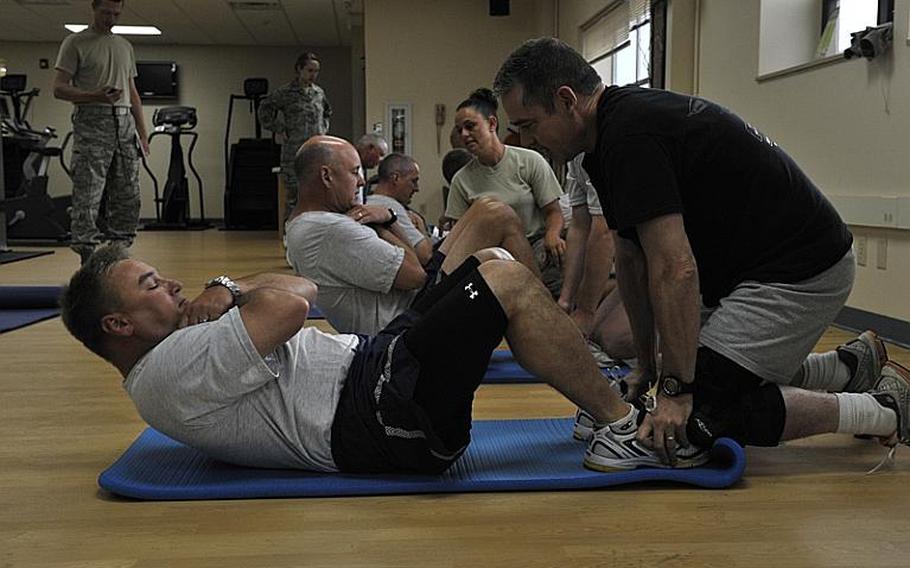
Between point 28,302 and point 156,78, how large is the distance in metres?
9.28

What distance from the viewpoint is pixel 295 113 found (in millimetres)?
7047

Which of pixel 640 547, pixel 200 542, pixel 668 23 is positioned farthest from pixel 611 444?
pixel 668 23

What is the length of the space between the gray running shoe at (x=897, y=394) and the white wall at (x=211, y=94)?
12059 millimetres

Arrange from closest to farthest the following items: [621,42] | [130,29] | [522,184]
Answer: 1. [522,184]
2. [621,42]
3. [130,29]

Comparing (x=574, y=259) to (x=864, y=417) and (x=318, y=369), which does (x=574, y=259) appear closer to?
(x=864, y=417)

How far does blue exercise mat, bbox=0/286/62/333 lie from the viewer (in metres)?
4.24

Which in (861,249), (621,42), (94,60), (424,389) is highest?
(621,42)

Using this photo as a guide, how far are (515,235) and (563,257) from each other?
19.8 inches

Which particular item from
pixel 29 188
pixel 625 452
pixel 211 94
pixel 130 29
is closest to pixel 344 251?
pixel 625 452

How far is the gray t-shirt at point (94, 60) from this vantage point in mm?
4746

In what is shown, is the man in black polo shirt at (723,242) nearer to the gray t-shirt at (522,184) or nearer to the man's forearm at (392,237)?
the man's forearm at (392,237)

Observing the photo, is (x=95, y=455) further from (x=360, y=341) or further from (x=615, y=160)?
(x=615, y=160)

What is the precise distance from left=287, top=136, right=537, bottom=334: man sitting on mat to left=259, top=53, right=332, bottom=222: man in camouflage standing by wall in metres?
4.56

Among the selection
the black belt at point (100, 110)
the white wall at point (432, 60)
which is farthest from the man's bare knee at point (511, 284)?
the white wall at point (432, 60)
